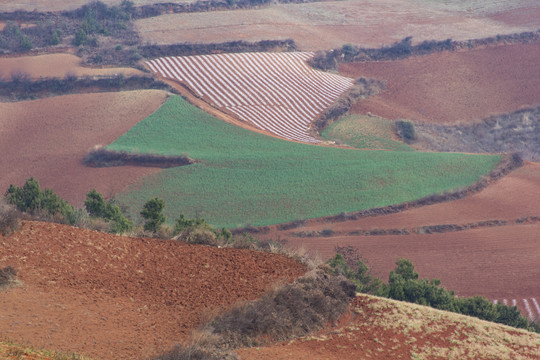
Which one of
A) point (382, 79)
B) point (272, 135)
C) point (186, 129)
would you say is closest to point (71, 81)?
point (186, 129)

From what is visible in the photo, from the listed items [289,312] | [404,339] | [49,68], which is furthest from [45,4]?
[404,339]

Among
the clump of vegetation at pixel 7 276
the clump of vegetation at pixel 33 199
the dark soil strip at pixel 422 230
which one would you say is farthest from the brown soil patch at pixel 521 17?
the clump of vegetation at pixel 7 276

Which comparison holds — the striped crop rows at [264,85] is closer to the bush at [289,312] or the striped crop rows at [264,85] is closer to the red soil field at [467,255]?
the red soil field at [467,255]

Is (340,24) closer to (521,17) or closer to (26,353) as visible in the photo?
(521,17)

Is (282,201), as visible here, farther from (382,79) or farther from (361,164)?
(382,79)

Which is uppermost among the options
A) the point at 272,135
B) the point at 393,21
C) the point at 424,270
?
the point at 393,21

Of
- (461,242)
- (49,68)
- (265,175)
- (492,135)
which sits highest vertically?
(49,68)
